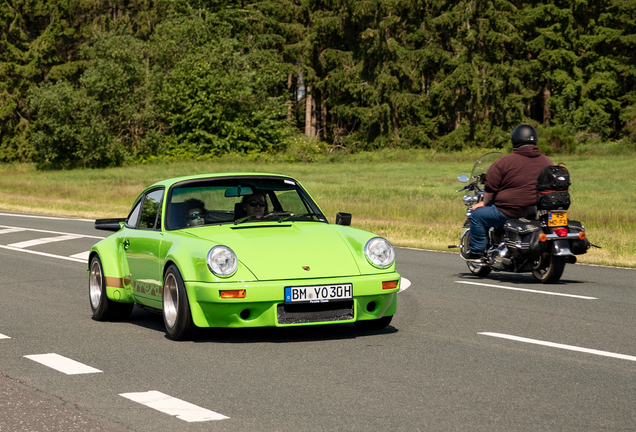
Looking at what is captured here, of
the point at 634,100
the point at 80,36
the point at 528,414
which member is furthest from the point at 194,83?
the point at 528,414

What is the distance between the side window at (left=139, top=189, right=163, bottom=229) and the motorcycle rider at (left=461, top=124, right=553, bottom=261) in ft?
15.0

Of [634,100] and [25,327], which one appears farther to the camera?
[634,100]

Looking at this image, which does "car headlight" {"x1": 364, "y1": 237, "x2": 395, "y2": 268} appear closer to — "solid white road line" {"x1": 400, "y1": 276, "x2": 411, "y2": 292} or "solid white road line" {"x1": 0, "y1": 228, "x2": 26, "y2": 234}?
"solid white road line" {"x1": 400, "y1": 276, "x2": 411, "y2": 292}

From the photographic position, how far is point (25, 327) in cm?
873

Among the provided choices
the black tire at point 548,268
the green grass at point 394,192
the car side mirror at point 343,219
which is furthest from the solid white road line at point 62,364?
the green grass at point 394,192

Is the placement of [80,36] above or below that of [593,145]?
above

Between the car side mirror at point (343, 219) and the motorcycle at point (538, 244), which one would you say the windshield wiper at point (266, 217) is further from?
the motorcycle at point (538, 244)

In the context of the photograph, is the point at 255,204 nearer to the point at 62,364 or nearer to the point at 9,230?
the point at 62,364

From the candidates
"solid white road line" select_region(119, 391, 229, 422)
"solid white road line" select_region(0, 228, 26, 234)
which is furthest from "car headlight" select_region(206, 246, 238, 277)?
"solid white road line" select_region(0, 228, 26, 234)

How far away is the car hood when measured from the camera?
7379 mm

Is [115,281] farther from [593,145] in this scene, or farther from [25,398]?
[593,145]

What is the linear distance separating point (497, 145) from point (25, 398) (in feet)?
244

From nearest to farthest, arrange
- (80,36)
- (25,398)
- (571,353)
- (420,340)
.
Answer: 1. (25,398)
2. (571,353)
3. (420,340)
4. (80,36)

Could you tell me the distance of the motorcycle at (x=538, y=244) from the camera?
11164 mm
